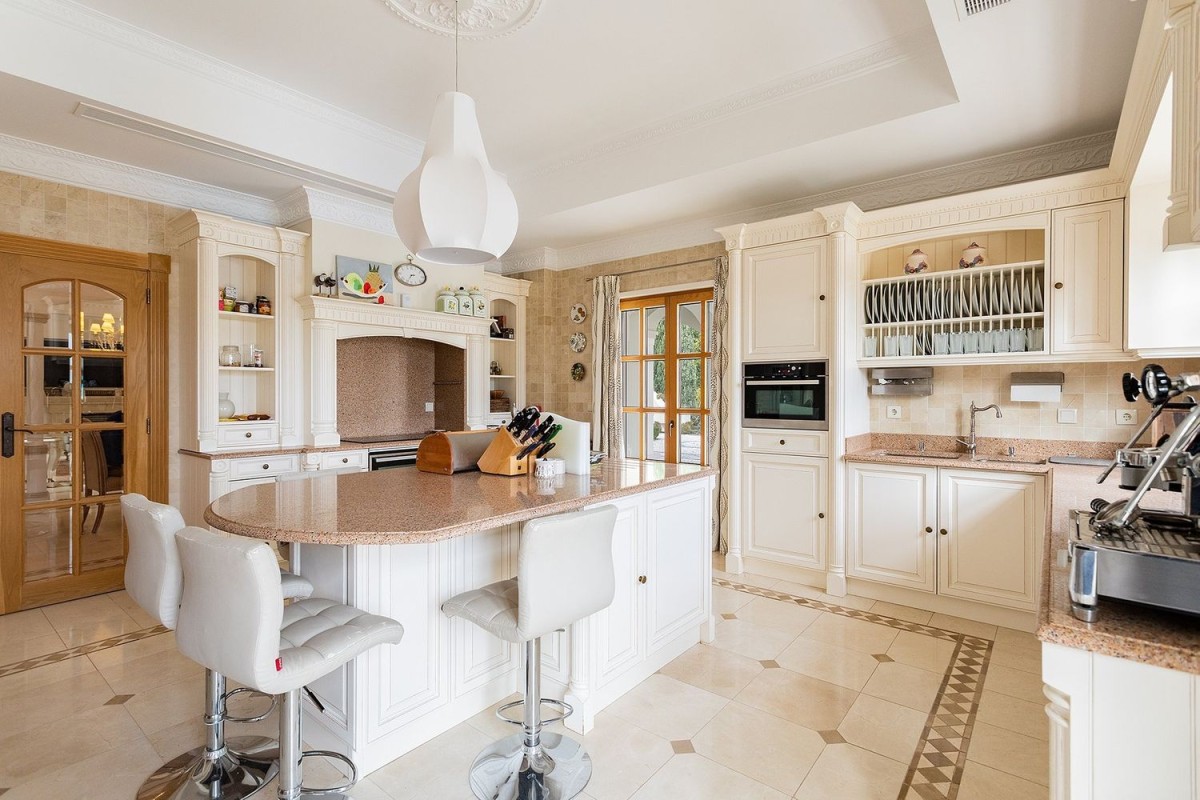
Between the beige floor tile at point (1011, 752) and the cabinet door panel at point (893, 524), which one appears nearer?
the beige floor tile at point (1011, 752)

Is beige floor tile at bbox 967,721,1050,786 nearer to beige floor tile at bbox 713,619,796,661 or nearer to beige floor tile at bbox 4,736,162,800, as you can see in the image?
beige floor tile at bbox 713,619,796,661

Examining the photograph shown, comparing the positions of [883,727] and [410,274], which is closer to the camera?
[883,727]

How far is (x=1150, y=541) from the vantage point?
1.18 meters

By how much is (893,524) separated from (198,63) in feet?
15.9

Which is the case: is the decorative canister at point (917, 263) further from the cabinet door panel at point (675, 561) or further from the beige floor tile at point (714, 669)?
the beige floor tile at point (714, 669)

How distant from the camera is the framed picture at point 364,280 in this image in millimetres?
4395

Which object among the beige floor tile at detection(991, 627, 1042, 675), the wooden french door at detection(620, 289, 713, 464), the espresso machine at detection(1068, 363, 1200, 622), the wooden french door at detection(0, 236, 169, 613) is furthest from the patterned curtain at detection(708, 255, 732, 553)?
the wooden french door at detection(0, 236, 169, 613)

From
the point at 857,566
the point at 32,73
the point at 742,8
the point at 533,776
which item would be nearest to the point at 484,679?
the point at 533,776

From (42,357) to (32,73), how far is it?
1.75 meters

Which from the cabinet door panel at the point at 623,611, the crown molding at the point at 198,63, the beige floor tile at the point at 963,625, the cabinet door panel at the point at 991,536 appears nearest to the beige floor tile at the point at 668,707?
the cabinet door panel at the point at 623,611

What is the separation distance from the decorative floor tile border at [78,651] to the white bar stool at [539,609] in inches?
92.5

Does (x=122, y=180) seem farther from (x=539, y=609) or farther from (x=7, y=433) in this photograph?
(x=539, y=609)

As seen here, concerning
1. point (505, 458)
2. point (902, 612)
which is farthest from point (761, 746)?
point (902, 612)

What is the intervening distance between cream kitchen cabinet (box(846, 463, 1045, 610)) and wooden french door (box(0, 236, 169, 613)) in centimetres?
482
